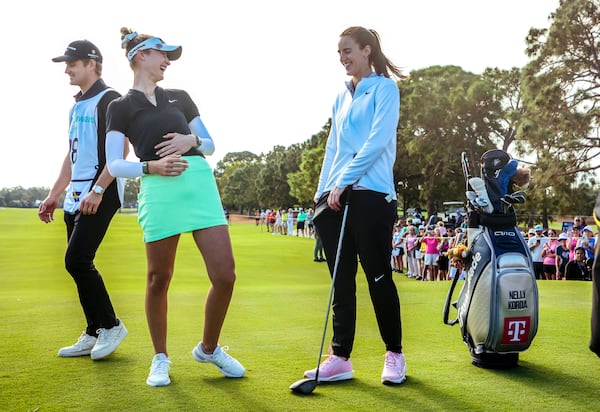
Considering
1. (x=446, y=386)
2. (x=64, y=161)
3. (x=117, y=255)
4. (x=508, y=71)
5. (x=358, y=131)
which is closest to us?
(x=446, y=386)

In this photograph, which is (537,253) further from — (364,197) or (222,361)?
(222,361)

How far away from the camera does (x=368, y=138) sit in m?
4.65

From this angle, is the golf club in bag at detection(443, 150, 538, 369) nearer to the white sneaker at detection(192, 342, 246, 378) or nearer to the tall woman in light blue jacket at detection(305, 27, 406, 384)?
the tall woman in light blue jacket at detection(305, 27, 406, 384)

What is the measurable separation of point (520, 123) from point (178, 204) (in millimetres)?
36454

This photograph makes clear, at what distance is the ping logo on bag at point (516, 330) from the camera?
492 centimetres

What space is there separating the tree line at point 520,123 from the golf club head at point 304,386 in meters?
3.36

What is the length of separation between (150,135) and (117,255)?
24405 millimetres

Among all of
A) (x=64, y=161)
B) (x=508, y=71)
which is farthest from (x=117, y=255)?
(x=508, y=71)

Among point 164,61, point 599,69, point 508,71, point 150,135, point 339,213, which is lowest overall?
point 339,213

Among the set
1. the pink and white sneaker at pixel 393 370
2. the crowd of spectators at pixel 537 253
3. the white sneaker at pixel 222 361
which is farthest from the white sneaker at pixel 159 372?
the crowd of spectators at pixel 537 253

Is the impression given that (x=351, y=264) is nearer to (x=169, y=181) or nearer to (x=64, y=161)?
(x=169, y=181)

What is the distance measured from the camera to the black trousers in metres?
4.64

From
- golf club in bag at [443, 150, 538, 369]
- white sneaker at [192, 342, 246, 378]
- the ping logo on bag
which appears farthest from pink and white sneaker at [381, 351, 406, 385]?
white sneaker at [192, 342, 246, 378]

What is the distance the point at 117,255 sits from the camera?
28000 mm
